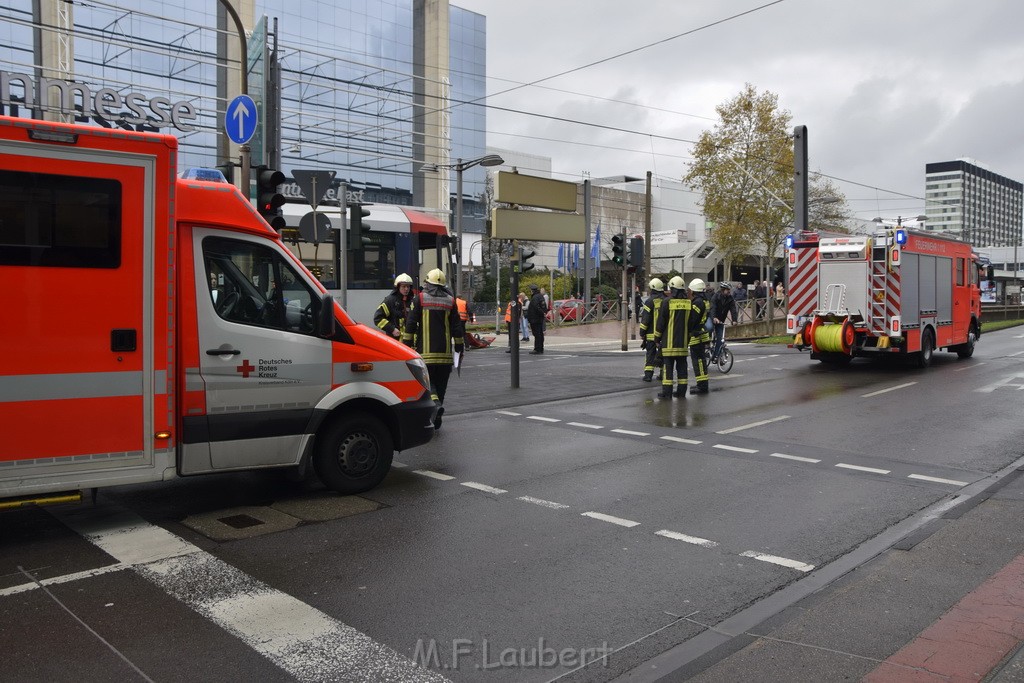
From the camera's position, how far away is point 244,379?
6.36 meters

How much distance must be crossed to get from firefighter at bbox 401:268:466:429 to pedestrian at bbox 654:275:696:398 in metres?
4.66

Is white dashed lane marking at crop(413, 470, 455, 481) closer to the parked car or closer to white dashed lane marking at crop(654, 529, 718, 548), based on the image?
white dashed lane marking at crop(654, 529, 718, 548)

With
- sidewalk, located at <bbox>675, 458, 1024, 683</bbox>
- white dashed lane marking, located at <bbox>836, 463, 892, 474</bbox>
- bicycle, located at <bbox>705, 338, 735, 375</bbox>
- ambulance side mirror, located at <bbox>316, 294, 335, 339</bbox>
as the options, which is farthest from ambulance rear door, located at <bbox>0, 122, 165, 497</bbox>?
bicycle, located at <bbox>705, 338, 735, 375</bbox>

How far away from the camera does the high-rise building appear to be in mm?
117500

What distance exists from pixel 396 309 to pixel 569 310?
26760mm

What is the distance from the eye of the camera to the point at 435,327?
31.7ft

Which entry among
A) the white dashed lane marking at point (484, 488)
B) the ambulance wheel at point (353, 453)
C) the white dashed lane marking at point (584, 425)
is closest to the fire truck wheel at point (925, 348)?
the white dashed lane marking at point (584, 425)

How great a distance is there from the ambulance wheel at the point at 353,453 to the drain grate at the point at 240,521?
0.74m

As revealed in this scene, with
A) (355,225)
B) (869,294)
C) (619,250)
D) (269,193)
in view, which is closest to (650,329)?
(869,294)

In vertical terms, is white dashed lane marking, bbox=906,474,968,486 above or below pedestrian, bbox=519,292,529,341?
below

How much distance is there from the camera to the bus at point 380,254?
67.9ft

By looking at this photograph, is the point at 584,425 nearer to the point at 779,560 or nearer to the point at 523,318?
the point at 779,560

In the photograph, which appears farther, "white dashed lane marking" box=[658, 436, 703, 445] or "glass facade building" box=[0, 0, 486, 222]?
"glass facade building" box=[0, 0, 486, 222]

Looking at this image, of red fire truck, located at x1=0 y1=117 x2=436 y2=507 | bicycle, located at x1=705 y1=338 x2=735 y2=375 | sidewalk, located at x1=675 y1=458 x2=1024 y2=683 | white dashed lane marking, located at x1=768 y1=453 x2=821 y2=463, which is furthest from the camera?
bicycle, located at x1=705 y1=338 x2=735 y2=375
